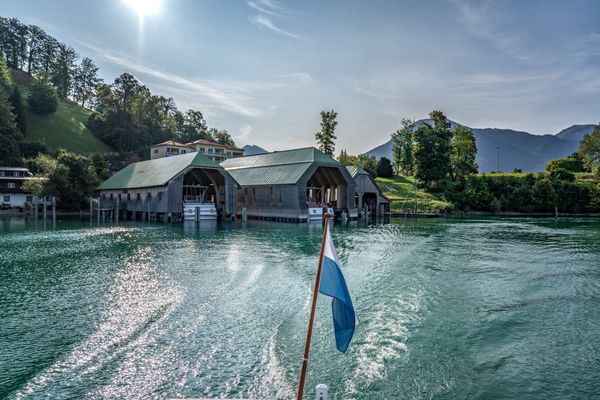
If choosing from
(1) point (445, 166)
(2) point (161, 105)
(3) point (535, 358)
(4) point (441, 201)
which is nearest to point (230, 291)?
(3) point (535, 358)

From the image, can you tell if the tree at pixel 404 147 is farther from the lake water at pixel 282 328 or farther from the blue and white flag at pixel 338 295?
the blue and white flag at pixel 338 295

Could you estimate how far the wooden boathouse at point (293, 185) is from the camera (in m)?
48.2

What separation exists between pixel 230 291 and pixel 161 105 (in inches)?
4737

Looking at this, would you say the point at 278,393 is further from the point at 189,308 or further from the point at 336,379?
the point at 189,308

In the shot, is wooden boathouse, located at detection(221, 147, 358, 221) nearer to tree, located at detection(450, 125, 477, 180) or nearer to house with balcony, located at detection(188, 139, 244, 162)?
tree, located at detection(450, 125, 477, 180)

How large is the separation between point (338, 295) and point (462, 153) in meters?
82.2

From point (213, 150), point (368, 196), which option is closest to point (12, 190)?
point (213, 150)

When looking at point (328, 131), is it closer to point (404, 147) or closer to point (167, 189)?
point (404, 147)

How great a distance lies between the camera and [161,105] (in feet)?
406

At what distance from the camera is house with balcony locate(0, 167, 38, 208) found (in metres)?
57.4

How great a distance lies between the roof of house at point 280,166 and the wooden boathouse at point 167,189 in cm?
462

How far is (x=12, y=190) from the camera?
190 feet

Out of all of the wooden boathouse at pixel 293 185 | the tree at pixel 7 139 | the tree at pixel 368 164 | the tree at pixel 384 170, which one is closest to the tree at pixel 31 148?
the tree at pixel 7 139

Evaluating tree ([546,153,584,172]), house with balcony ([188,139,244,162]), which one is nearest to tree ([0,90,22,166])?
house with balcony ([188,139,244,162])
